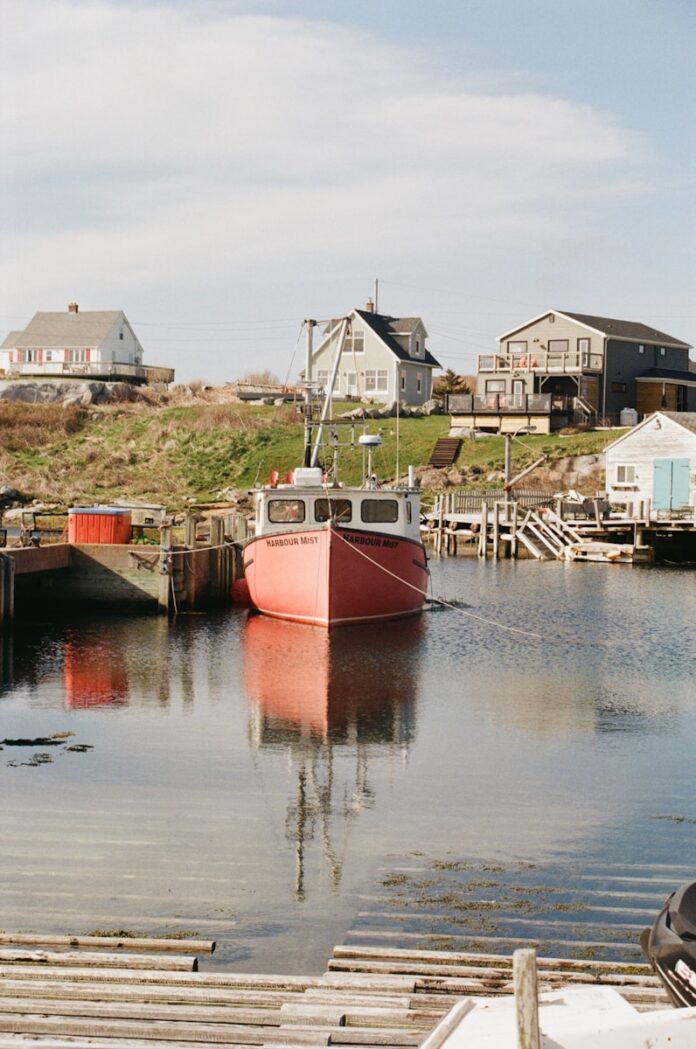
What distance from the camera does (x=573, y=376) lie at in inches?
3228

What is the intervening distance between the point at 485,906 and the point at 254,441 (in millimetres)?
66526

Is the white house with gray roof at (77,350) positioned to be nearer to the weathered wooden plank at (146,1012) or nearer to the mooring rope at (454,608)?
the mooring rope at (454,608)

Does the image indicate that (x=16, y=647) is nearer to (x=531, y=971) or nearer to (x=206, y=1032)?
(x=206, y=1032)

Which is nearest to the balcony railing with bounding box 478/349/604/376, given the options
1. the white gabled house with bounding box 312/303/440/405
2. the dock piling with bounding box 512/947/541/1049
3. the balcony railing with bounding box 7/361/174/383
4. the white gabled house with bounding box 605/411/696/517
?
the white gabled house with bounding box 312/303/440/405

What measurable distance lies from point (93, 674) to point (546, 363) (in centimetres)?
5979

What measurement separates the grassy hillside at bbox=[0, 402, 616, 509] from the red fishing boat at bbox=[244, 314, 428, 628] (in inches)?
1235

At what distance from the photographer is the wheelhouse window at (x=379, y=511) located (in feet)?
117

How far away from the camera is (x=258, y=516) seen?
36.7 metres

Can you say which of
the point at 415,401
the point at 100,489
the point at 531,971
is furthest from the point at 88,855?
the point at 415,401

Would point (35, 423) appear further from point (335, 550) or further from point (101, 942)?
point (101, 942)

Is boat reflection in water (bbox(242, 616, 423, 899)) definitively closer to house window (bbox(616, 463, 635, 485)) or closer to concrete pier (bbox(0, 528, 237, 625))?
concrete pier (bbox(0, 528, 237, 625))

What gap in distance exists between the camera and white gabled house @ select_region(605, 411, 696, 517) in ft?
206

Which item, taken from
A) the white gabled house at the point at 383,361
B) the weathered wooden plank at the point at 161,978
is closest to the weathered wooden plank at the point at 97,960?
the weathered wooden plank at the point at 161,978

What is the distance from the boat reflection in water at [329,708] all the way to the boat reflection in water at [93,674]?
9.39 ft
